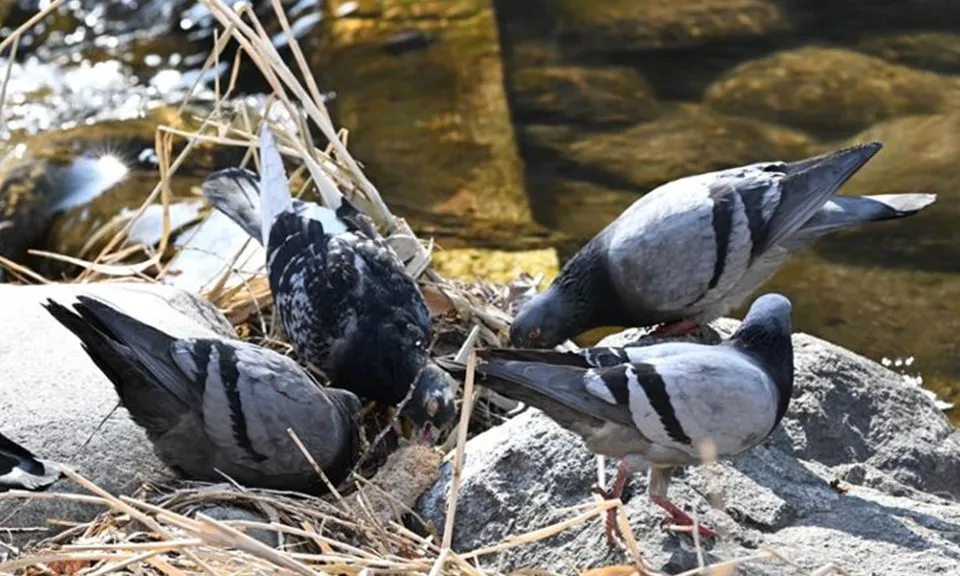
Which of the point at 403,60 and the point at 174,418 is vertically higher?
the point at 174,418

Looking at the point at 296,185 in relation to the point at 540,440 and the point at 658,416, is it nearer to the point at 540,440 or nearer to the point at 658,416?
the point at 540,440

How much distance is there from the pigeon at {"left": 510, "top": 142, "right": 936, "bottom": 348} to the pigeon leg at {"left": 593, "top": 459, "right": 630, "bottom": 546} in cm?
118

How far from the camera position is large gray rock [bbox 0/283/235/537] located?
461cm

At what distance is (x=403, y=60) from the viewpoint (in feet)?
34.0

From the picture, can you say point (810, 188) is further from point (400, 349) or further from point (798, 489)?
point (400, 349)

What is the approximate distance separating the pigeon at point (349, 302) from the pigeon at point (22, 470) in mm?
1424

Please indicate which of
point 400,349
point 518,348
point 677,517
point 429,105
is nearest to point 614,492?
point 677,517

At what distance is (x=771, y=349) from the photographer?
13.6ft

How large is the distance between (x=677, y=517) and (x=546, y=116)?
5703mm

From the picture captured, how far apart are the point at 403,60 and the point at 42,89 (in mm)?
2409

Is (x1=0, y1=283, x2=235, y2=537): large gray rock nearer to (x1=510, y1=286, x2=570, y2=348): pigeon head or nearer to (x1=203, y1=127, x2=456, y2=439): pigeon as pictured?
(x1=203, y1=127, x2=456, y2=439): pigeon

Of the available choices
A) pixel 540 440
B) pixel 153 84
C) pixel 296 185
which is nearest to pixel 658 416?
pixel 540 440

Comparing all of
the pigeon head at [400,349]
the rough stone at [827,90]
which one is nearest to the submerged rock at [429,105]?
the rough stone at [827,90]

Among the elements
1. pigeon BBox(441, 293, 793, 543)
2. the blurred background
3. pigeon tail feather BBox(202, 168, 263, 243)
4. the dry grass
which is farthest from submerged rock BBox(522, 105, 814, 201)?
pigeon BBox(441, 293, 793, 543)
